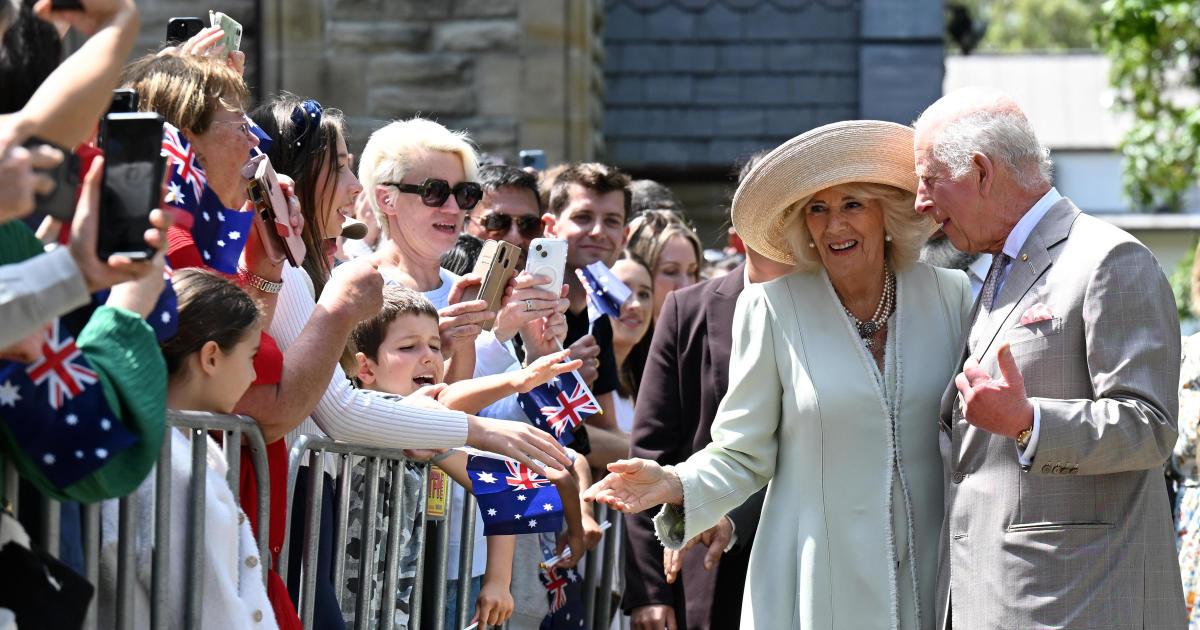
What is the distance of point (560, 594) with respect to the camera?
17.3 feet

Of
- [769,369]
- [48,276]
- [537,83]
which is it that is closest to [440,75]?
[537,83]

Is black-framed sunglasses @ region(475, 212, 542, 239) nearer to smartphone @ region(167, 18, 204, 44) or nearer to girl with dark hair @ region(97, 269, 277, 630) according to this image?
smartphone @ region(167, 18, 204, 44)

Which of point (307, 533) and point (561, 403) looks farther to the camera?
point (561, 403)

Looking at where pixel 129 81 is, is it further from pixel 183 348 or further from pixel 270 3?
pixel 270 3

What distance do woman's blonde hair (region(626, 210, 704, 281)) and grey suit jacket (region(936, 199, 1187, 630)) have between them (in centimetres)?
304

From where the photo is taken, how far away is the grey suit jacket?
3.64 meters

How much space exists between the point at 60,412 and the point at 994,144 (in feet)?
7.84

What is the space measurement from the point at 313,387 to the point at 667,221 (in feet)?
12.0

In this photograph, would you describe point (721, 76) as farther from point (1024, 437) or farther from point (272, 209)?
point (1024, 437)

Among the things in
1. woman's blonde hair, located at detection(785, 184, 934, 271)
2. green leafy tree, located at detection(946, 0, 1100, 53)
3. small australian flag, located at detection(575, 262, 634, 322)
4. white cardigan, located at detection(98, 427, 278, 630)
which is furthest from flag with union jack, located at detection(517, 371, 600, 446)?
green leafy tree, located at detection(946, 0, 1100, 53)

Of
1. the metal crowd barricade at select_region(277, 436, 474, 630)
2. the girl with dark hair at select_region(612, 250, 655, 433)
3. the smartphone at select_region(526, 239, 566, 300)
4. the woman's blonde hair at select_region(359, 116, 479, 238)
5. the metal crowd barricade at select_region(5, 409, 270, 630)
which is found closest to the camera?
the metal crowd barricade at select_region(5, 409, 270, 630)

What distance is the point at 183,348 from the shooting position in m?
3.19

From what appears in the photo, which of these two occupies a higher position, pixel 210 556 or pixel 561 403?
pixel 561 403

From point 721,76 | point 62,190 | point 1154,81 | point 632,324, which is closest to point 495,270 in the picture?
point 632,324
